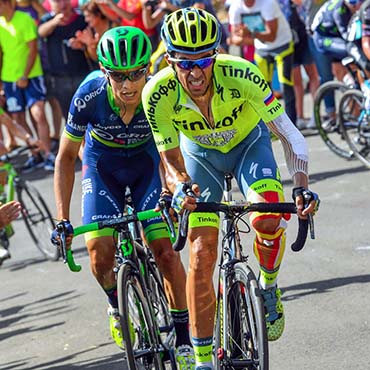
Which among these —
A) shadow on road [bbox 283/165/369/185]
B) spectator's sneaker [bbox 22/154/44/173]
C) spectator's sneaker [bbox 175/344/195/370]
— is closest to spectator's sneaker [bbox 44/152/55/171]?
spectator's sneaker [bbox 22/154/44/173]

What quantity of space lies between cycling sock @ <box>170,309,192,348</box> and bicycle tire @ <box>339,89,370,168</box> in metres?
5.05

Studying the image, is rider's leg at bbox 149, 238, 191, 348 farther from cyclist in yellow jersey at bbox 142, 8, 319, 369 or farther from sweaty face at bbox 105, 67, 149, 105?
sweaty face at bbox 105, 67, 149, 105

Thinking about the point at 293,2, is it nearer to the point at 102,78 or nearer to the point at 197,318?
the point at 102,78

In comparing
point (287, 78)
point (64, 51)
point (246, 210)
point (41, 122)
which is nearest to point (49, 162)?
point (41, 122)

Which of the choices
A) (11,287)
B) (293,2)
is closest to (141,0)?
(293,2)

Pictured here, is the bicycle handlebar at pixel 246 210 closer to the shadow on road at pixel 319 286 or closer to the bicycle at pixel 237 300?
the bicycle at pixel 237 300

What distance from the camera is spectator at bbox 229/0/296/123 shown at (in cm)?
1289

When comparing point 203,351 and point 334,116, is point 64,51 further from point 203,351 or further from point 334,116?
point 203,351

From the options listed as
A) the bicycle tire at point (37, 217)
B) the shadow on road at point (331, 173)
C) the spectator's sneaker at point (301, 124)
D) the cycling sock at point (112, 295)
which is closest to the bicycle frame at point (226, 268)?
the cycling sock at point (112, 295)

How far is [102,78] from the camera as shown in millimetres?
6656

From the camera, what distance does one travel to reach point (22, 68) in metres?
14.2

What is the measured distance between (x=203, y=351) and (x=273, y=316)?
2.00 ft

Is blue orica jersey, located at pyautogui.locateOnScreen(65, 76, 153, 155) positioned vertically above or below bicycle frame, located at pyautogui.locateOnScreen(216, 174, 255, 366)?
above

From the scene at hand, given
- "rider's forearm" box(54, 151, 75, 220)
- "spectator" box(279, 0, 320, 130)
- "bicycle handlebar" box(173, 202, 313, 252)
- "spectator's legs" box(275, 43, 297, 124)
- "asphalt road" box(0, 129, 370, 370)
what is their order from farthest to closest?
"spectator" box(279, 0, 320, 130), "spectator's legs" box(275, 43, 297, 124), "asphalt road" box(0, 129, 370, 370), "rider's forearm" box(54, 151, 75, 220), "bicycle handlebar" box(173, 202, 313, 252)
